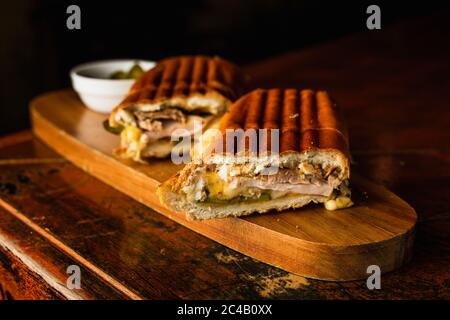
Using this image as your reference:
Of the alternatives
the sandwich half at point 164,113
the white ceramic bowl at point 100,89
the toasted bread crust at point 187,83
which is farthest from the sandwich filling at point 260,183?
the white ceramic bowl at point 100,89

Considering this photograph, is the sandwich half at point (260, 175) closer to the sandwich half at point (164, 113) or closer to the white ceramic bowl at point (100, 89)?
the sandwich half at point (164, 113)

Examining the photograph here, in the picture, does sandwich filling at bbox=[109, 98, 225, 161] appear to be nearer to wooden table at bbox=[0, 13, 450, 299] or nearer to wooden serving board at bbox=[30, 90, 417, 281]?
wooden serving board at bbox=[30, 90, 417, 281]

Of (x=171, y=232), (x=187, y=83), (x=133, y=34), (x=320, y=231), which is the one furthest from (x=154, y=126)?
(x=133, y=34)

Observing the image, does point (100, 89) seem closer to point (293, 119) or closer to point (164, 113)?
point (164, 113)

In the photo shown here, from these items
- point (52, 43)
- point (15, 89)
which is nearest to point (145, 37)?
point (52, 43)

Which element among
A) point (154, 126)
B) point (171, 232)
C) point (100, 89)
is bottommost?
point (171, 232)

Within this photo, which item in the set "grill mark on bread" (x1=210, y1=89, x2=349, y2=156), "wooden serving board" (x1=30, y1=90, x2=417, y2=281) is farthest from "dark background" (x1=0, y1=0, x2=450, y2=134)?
"grill mark on bread" (x1=210, y1=89, x2=349, y2=156)
